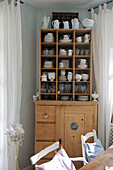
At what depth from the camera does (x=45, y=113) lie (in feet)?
7.71

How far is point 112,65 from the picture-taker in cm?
253

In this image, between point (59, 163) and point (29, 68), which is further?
point (29, 68)

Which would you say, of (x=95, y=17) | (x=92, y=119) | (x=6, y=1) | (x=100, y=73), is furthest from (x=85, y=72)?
(x=6, y=1)

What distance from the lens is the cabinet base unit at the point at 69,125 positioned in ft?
7.64

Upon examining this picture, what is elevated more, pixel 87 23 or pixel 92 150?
pixel 87 23

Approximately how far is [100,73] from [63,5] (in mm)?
1260

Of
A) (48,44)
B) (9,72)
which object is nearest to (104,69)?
(48,44)

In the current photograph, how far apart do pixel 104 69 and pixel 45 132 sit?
127 cm

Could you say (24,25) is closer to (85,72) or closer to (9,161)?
(85,72)

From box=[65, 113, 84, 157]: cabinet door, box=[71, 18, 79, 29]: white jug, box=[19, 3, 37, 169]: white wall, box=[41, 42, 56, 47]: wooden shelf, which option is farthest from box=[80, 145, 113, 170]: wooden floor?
box=[71, 18, 79, 29]: white jug

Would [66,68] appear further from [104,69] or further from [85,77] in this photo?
[104,69]

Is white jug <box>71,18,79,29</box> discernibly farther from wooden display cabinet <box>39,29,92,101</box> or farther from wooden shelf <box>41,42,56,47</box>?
wooden shelf <box>41,42,56,47</box>

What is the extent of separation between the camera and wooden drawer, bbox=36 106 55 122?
234cm

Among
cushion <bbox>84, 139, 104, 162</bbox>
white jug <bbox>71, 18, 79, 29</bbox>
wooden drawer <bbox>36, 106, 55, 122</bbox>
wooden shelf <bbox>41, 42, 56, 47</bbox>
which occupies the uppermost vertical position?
white jug <bbox>71, 18, 79, 29</bbox>
